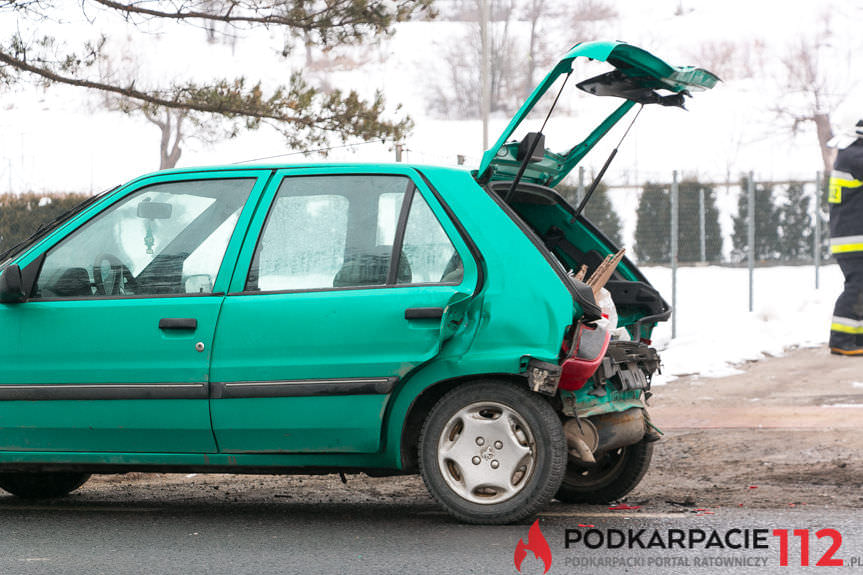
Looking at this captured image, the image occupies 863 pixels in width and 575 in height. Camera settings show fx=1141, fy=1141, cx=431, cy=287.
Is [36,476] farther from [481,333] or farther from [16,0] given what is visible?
[16,0]

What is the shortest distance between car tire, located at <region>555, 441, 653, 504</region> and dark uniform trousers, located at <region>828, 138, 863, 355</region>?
15.4ft

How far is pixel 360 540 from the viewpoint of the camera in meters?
4.94

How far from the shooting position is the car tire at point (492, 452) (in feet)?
16.3

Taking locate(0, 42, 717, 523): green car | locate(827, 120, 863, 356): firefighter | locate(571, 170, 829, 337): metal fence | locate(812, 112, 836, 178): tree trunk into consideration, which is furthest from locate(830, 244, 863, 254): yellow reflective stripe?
locate(812, 112, 836, 178): tree trunk

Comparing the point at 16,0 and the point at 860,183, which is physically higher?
the point at 16,0

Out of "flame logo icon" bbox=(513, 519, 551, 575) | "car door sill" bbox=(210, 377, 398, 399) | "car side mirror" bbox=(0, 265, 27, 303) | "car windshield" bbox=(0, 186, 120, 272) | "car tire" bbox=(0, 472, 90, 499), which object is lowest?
"car tire" bbox=(0, 472, 90, 499)

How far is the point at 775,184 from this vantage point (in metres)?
21.3

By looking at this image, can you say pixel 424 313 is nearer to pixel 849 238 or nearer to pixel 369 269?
pixel 369 269

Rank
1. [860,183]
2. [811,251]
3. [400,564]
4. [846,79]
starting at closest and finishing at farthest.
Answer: [400,564] < [860,183] < [811,251] < [846,79]

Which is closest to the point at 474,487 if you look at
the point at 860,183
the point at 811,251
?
the point at 860,183

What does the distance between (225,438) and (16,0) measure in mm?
8073

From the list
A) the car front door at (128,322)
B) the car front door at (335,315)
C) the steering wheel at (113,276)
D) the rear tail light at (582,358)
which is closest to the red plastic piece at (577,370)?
the rear tail light at (582,358)

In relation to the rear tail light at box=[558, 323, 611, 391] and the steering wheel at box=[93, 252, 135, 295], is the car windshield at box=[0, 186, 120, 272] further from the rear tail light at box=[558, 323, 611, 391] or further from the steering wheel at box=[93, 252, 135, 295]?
the rear tail light at box=[558, 323, 611, 391]

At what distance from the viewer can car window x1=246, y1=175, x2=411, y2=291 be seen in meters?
5.19
